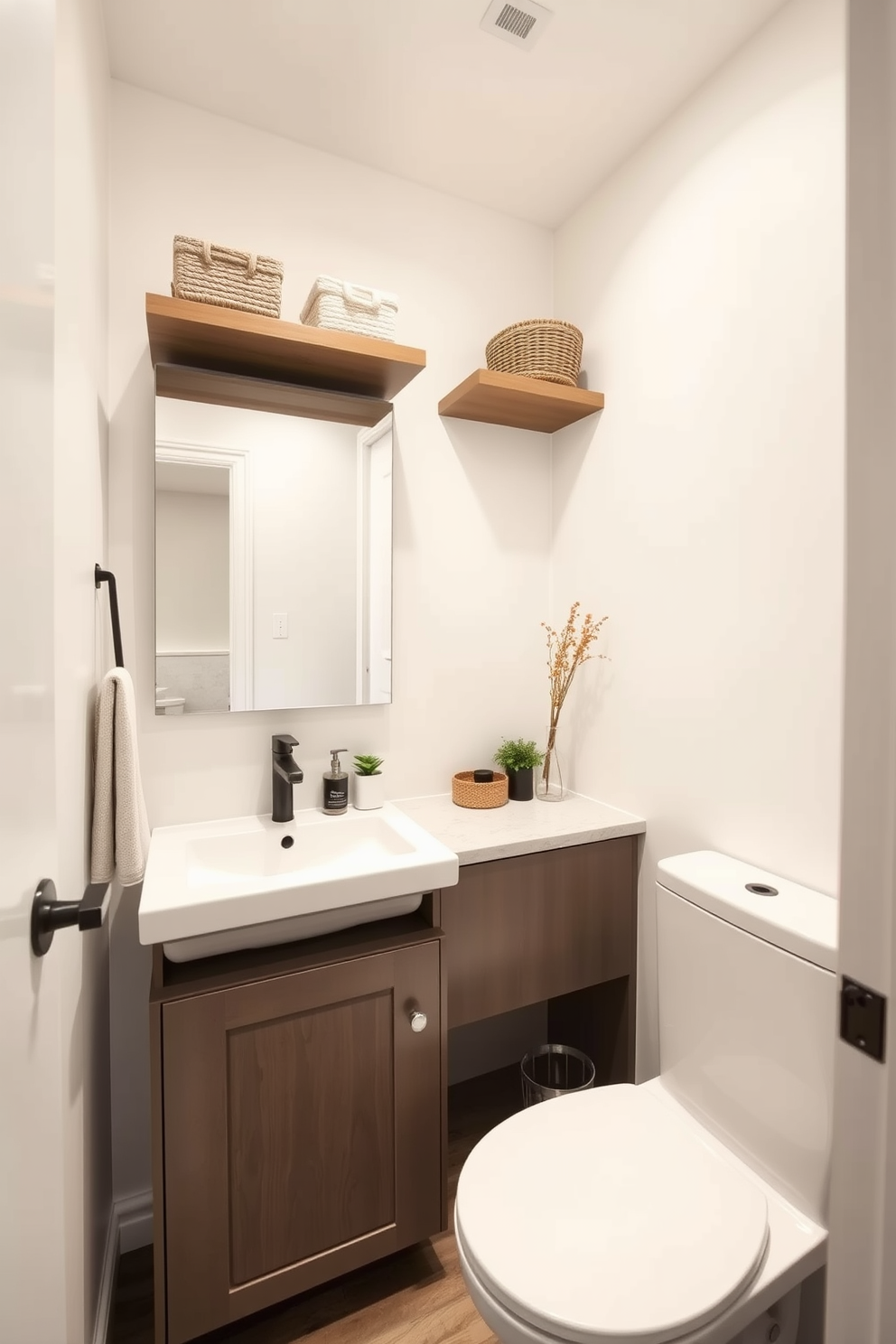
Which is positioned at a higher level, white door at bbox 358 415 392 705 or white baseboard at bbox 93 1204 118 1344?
white door at bbox 358 415 392 705

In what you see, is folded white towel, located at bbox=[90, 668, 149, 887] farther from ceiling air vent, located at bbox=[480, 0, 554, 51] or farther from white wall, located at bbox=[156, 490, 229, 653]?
ceiling air vent, located at bbox=[480, 0, 554, 51]

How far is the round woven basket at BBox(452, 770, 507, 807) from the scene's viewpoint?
71.7 inches

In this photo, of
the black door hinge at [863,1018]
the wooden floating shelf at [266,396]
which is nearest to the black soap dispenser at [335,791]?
the wooden floating shelf at [266,396]

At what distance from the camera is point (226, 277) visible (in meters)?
1.41

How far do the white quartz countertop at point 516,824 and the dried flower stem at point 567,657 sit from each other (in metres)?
0.18

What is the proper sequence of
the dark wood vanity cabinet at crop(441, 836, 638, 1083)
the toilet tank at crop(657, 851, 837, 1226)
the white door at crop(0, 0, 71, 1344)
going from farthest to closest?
the dark wood vanity cabinet at crop(441, 836, 638, 1083) → the toilet tank at crop(657, 851, 837, 1226) → the white door at crop(0, 0, 71, 1344)

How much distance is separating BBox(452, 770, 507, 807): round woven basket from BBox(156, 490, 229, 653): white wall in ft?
2.39

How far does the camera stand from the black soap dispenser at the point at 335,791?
1.71 m

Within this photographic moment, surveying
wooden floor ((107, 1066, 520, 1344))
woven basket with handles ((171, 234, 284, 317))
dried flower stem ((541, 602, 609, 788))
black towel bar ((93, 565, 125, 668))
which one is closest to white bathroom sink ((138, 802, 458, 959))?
black towel bar ((93, 565, 125, 668))

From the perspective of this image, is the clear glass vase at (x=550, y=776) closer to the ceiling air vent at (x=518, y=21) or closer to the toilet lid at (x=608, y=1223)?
the toilet lid at (x=608, y=1223)

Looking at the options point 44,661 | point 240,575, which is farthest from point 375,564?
point 44,661

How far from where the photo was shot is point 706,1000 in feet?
4.20

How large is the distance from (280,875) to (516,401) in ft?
4.40

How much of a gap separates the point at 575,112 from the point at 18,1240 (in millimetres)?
2222
